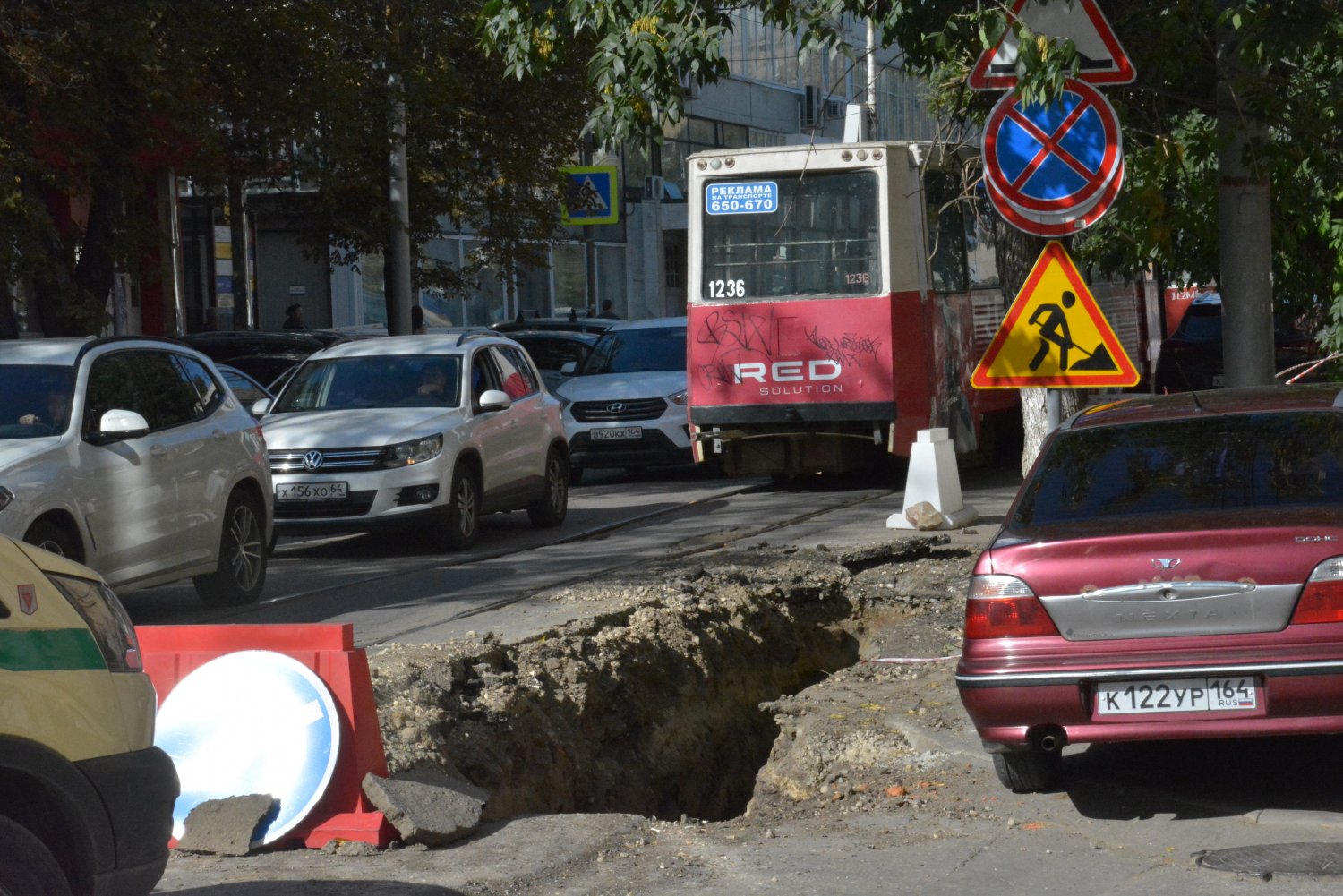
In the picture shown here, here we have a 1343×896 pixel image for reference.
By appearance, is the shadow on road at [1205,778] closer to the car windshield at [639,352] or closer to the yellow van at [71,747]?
the yellow van at [71,747]

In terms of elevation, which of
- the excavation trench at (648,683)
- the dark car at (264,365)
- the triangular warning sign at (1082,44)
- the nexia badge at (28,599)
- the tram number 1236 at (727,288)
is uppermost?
the triangular warning sign at (1082,44)

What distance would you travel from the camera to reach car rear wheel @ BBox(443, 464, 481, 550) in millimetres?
13953

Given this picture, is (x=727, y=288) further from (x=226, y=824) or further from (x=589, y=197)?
(x=589, y=197)

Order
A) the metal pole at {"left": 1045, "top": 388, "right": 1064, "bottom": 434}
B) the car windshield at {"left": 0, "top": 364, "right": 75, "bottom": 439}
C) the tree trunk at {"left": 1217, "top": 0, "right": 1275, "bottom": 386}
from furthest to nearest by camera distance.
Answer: the car windshield at {"left": 0, "top": 364, "right": 75, "bottom": 439} → the tree trunk at {"left": 1217, "top": 0, "right": 1275, "bottom": 386} → the metal pole at {"left": 1045, "top": 388, "right": 1064, "bottom": 434}

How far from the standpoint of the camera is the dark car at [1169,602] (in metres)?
5.55

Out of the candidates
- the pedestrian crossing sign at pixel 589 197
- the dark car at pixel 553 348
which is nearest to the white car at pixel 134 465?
the dark car at pixel 553 348

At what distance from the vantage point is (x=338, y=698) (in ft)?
18.9

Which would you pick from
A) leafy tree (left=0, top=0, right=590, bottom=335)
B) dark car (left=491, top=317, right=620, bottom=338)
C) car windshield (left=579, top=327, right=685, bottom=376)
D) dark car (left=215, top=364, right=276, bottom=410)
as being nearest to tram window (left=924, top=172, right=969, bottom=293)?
car windshield (left=579, top=327, right=685, bottom=376)

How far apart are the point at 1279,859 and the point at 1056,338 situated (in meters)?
3.26

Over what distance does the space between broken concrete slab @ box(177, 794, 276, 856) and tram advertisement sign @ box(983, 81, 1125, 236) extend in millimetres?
4157

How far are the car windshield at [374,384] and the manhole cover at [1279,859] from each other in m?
9.93

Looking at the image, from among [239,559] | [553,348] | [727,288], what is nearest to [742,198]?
[727,288]

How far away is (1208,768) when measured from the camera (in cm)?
669

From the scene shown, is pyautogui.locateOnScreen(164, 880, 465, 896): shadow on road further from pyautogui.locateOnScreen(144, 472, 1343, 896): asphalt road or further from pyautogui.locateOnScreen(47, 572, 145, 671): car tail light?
pyautogui.locateOnScreen(47, 572, 145, 671): car tail light
